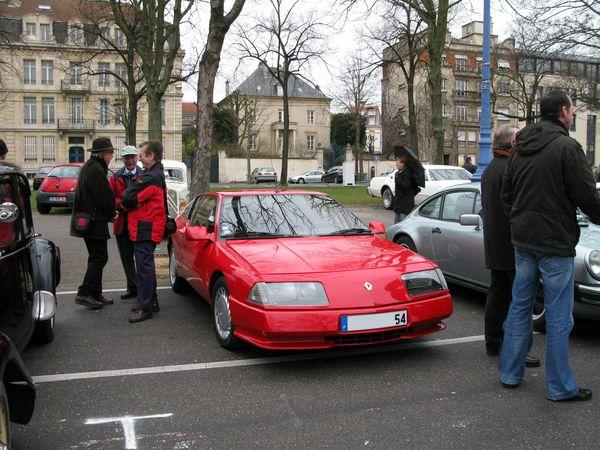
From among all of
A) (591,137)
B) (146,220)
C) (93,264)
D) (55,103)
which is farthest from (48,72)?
(591,137)

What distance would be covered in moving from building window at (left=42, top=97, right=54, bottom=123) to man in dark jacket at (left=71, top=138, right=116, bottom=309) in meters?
54.1

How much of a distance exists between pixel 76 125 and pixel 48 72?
18.4ft

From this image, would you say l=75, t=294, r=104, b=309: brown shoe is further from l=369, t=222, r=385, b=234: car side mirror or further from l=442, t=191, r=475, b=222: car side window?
l=442, t=191, r=475, b=222: car side window

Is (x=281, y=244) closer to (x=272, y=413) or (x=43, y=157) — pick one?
(x=272, y=413)

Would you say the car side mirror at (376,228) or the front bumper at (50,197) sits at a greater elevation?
the car side mirror at (376,228)

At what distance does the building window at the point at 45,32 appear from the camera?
53.8 m

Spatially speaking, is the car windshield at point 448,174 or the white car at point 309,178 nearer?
the car windshield at point 448,174

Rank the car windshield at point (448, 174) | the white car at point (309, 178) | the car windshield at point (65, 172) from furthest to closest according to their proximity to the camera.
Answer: the white car at point (309, 178), the car windshield at point (448, 174), the car windshield at point (65, 172)

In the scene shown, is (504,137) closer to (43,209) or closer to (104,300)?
(104,300)

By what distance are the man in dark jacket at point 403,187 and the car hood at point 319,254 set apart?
356 cm

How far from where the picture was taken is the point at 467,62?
2466 inches

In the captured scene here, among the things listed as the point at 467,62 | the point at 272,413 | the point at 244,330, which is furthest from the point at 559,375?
the point at 467,62

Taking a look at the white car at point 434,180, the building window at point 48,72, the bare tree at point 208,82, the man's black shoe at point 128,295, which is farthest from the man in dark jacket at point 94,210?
the building window at point 48,72

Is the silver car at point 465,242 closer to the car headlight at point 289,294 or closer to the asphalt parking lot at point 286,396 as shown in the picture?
the asphalt parking lot at point 286,396
